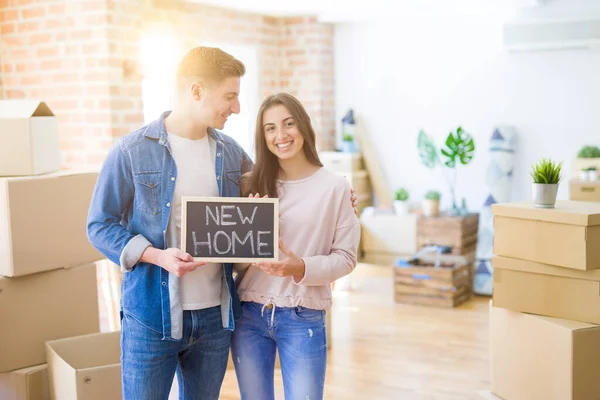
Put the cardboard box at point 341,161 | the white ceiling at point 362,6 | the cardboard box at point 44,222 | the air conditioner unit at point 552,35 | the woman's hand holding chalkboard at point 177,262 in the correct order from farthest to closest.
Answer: the cardboard box at point 341,161 → the white ceiling at point 362,6 → the air conditioner unit at point 552,35 → the cardboard box at point 44,222 → the woman's hand holding chalkboard at point 177,262

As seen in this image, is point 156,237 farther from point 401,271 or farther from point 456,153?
point 456,153

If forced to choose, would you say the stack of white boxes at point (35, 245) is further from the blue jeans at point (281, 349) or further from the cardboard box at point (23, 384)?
the blue jeans at point (281, 349)

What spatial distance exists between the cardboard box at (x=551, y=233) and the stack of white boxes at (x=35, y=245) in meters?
1.74

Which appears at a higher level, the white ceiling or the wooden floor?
the white ceiling

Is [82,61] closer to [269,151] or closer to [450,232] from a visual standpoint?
[269,151]

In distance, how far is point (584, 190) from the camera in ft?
15.5

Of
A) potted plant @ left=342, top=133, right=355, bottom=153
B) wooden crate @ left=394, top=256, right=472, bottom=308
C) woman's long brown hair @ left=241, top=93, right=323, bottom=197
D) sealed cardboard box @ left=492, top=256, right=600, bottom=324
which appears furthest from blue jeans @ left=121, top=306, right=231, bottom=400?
potted plant @ left=342, top=133, right=355, bottom=153

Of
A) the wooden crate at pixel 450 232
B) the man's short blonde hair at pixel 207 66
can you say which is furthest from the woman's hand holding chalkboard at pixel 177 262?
the wooden crate at pixel 450 232

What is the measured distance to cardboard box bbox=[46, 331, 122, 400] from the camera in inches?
98.9

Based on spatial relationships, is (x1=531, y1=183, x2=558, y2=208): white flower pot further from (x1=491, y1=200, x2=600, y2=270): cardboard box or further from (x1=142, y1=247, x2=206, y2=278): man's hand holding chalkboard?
(x1=142, y1=247, x2=206, y2=278): man's hand holding chalkboard

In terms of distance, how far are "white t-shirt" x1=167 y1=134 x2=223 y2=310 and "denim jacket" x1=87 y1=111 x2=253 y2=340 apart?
3 centimetres

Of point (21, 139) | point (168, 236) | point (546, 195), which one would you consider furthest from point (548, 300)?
point (21, 139)

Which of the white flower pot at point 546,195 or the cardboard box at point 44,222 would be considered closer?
the cardboard box at point 44,222

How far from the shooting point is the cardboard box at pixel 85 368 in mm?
2512
